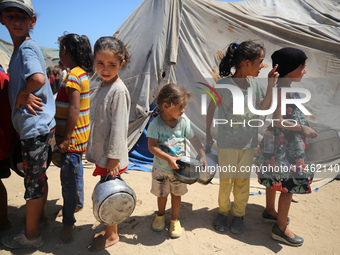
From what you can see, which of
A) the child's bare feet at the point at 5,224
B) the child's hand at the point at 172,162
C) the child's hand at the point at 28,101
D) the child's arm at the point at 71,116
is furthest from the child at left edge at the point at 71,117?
the child's hand at the point at 172,162

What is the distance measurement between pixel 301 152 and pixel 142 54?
298 centimetres

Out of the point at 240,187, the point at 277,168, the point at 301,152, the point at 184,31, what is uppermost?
the point at 184,31

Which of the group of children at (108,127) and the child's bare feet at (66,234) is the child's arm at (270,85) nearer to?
the group of children at (108,127)

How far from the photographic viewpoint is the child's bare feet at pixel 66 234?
6.56 ft

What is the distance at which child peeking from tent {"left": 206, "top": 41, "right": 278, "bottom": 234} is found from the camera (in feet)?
7.24

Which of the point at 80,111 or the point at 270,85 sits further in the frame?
the point at 270,85

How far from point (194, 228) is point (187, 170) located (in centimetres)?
71

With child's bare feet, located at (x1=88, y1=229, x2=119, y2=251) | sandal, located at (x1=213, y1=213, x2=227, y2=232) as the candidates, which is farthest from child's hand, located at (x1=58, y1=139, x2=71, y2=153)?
sandal, located at (x1=213, y1=213, x2=227, y2=232)

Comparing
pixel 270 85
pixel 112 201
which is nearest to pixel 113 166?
pixel 112 201

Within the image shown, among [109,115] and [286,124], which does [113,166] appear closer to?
[109,115]

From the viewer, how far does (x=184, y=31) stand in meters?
4.27

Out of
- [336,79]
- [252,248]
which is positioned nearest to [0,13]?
[252,248]

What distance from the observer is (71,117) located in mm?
1877

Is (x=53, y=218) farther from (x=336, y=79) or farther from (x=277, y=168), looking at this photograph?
(x=336, y=79)
